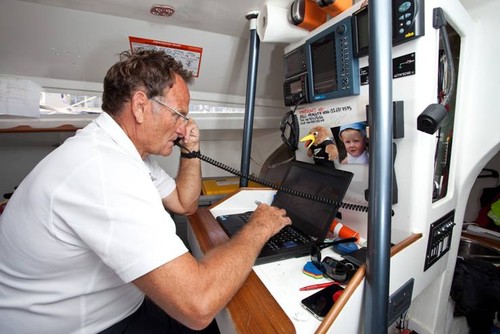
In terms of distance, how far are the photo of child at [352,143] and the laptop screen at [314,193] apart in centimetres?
8

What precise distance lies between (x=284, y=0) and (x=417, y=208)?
1.08 m

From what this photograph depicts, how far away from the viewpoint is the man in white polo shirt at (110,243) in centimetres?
56

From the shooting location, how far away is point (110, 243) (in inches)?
21.8

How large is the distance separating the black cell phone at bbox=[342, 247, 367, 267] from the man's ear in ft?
2.52

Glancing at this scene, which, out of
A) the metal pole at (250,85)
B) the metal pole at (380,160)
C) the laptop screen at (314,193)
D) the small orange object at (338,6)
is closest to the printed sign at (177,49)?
the metal pole at (250,85)

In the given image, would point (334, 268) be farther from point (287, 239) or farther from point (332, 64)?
point (332, 64)

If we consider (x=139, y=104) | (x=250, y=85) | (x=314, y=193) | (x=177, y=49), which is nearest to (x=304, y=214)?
(x=314, y=193)

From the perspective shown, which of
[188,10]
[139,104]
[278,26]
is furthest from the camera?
[188,10]

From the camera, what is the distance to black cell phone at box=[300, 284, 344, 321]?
56cm

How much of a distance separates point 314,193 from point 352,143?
23 cm

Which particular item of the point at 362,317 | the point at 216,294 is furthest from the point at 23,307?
the point at 362,317

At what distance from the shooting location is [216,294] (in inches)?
23.2

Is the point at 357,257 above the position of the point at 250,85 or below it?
below

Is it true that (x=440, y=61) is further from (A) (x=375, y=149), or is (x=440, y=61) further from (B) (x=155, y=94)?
(B) (x=155, y=94)
